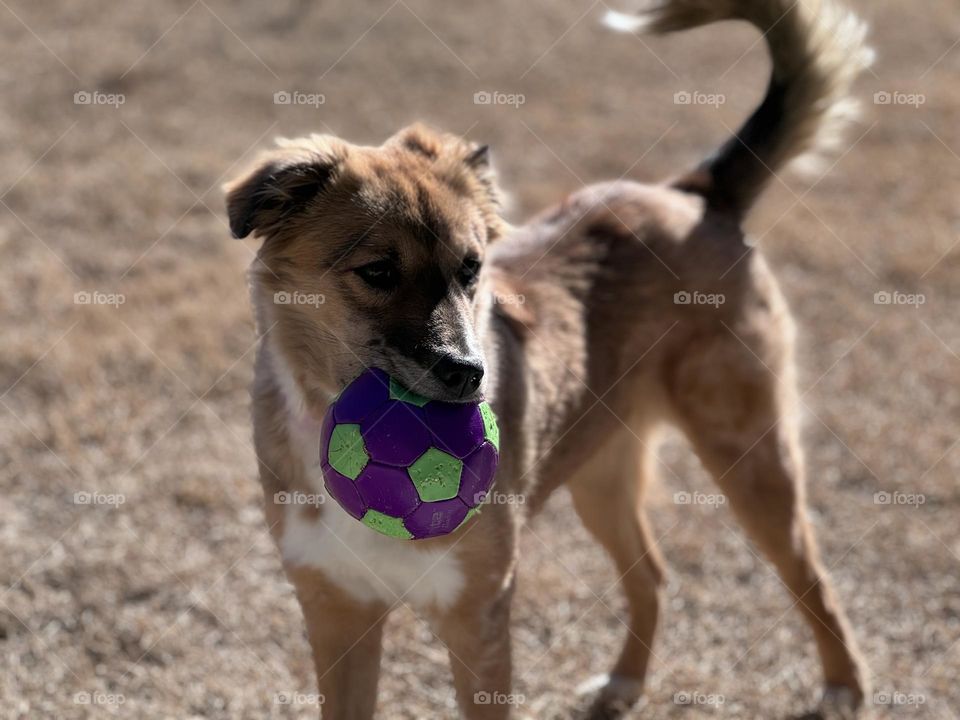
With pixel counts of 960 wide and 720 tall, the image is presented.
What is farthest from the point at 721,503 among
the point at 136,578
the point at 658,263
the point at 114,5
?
the point at 114,5

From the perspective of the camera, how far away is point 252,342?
6363 mm

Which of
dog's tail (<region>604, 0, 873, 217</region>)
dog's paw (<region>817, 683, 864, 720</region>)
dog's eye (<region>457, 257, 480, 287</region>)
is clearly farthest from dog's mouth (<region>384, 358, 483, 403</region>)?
dog's paw (<region>817, 683, 864, 720</region>)

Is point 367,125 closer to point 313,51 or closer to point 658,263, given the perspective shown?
point 313,51

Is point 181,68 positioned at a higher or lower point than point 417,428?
lower

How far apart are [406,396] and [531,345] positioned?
90cm

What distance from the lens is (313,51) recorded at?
10938 mm

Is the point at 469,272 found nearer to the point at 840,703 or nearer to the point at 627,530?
the point at 627,530

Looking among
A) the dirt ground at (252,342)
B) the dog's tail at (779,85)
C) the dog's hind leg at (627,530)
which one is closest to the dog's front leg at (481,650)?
the dirt ground at (252,342)

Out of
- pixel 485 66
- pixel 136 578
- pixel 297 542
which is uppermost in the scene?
pixel 297 542

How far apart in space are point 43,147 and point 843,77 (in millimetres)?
6839

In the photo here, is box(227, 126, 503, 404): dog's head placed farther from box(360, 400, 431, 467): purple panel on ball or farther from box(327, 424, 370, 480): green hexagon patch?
box(327, 424, 370, 480): green hexagon patch

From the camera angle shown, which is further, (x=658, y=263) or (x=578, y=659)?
(x=578, y=659)

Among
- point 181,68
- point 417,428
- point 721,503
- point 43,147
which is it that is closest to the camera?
point 417,428

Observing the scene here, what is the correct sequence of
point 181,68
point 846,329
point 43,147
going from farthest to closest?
point 181,68, point 43,147, point 846,329
